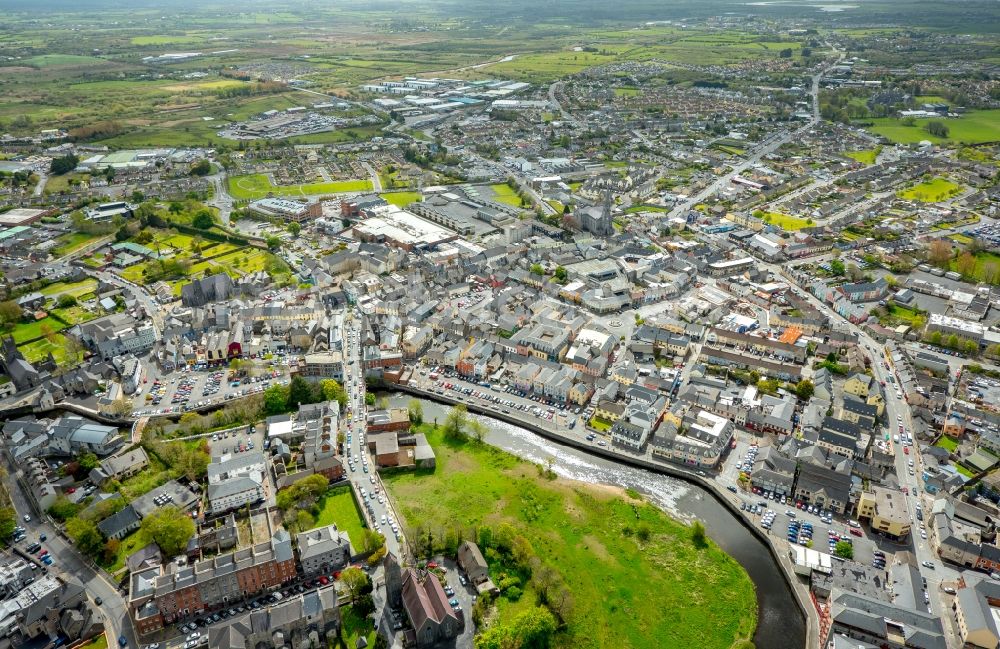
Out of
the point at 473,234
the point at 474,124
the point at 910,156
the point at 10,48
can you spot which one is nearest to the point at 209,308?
the point at 473,234

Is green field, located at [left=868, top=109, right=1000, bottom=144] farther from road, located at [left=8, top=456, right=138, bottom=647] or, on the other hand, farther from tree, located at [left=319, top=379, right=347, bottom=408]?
road, located at [left=8, top=456, right=138, bottom=647]

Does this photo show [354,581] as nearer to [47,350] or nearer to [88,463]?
[88,463]

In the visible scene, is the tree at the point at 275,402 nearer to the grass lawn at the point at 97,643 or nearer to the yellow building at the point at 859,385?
the grass lawn at the point at 97,643

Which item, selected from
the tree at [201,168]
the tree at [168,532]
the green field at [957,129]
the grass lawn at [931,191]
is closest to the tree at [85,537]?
the tree at [168,532]

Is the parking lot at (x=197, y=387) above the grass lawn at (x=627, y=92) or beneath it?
beneath

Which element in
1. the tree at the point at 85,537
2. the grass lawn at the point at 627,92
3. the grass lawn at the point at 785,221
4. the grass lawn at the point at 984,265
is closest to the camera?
the tree at the point at 85,537

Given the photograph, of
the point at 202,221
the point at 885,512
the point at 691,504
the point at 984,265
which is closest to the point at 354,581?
the point at 691,504

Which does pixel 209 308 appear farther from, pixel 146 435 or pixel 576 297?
pixel 576 297
